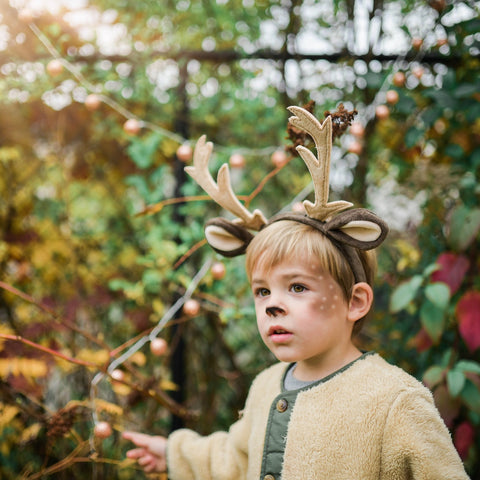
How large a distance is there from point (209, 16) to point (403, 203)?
1.01 metres

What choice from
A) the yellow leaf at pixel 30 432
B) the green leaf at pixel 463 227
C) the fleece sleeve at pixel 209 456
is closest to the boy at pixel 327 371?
the fleece sleeve at pixel 209 456

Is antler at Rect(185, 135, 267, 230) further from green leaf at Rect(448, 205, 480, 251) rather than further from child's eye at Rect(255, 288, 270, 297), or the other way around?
green leaf at Rect(448, 205, 480, 251)

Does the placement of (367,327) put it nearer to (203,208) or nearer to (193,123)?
(203,208)

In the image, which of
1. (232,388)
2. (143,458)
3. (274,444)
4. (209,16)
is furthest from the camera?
(232,388)

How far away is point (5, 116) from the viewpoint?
5.64 feet

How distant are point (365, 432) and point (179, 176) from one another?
1080 mm

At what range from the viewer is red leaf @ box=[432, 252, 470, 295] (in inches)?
52.3

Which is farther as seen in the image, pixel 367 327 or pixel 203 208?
pixel 367 327

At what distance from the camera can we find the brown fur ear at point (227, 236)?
102cm

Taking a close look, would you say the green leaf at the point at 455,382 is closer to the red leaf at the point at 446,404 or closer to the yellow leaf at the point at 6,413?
the red leaf at the point at 446,404

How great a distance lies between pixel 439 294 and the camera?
3.96 ft

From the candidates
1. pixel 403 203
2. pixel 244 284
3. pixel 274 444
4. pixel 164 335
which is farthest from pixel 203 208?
Answer: pixel 274 444

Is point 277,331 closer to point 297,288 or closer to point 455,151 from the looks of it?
point 297,288

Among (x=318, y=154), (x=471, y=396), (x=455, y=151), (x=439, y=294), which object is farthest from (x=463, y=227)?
(x=318, y=154)
